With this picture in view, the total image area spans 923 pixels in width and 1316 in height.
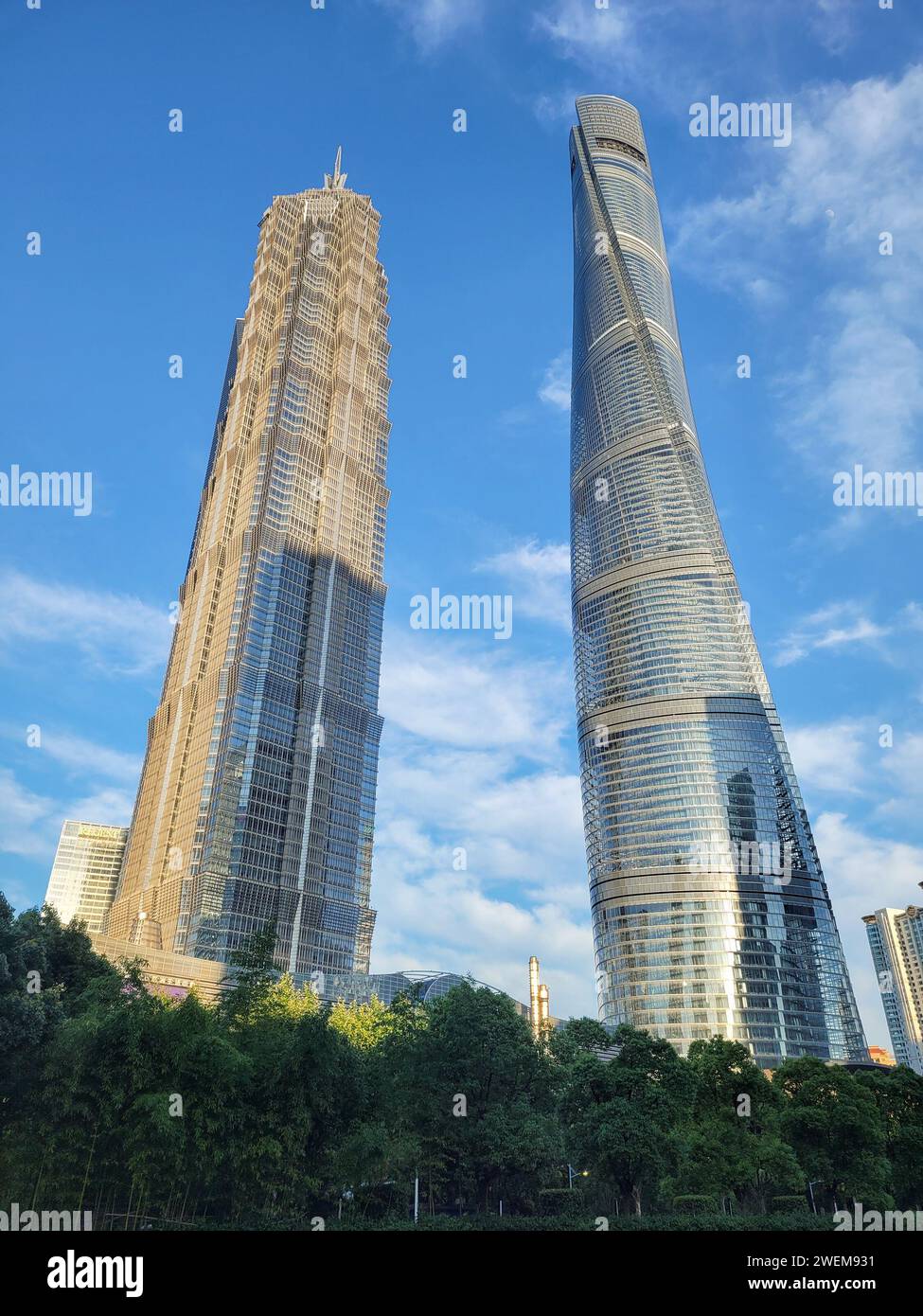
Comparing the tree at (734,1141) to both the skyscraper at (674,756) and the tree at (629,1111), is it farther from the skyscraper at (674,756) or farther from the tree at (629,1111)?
the skyscraper at (674,756)

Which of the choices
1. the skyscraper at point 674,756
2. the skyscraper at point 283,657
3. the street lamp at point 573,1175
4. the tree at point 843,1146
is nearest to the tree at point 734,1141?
the tree at point 843,1146

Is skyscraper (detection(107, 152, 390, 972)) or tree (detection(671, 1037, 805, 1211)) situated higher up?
skyscraper (detection(107, 152, 390, 972))

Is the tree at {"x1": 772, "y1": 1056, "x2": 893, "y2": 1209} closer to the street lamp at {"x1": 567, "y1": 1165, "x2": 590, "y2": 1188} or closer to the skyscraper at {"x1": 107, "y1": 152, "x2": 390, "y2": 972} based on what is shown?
the street lamp at {"x1": 567, "y1": 1165, "x2": 590, "y2": 1188}

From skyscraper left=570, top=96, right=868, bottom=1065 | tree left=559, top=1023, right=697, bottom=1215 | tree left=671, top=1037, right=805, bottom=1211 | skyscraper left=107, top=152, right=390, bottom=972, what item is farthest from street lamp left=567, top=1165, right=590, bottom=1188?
skyscraper left=570, top=96, right=868, bottom=1065

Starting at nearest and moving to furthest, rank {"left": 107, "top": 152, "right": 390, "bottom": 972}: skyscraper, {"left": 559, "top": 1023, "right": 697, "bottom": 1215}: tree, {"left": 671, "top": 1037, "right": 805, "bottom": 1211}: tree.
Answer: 1. {"left": 559, "top": 1023, "right": 697, "bottom": 1215}: tree
2. {"left": 671, "top": 1037, "right": 805, "bottom": 1211}: tree
3. {"left": 107, "top": 152, "right": 390, "bottom": 972}: skyscraper

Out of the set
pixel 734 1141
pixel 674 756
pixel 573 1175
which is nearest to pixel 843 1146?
pixel 734 1141
